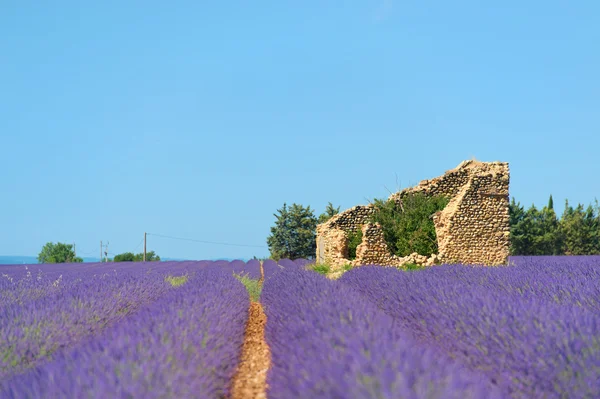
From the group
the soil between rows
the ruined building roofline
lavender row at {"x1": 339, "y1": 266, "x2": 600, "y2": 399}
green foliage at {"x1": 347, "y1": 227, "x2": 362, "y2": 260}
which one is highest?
the ruined building roofline

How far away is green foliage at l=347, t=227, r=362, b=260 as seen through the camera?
55.9ft

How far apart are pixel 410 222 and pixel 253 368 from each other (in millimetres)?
12282

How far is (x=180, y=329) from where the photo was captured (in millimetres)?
3094

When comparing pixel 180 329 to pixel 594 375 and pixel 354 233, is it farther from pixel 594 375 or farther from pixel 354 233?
pixel 354 233

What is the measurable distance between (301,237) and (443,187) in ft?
57.0

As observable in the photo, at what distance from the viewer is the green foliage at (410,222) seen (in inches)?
595

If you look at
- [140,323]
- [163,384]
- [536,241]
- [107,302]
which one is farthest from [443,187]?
[536,241]

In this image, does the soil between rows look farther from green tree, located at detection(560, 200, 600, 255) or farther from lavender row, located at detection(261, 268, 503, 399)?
green tree, located at detection(560, 200, 600, 255)

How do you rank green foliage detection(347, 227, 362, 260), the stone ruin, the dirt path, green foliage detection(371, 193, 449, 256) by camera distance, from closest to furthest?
the dirt path < the stone ruin < green foliage detection(371, 193, 449, 256) < green foliage detection(347, 227, 362, 260)

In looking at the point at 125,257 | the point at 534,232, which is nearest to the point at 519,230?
the point at 534,232

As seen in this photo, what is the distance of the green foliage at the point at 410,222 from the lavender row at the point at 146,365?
1223 cm

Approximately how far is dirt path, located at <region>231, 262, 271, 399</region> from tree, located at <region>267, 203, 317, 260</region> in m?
26.2

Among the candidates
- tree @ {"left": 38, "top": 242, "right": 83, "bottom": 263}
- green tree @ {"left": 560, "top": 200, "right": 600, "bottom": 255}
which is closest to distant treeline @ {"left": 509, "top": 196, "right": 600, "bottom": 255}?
green tree @ {"left": 560, "top": 200, "right": 600, "bottom": 255}

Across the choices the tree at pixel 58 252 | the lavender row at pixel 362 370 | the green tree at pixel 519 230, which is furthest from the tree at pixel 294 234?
the lavender row at pixel 362 370
